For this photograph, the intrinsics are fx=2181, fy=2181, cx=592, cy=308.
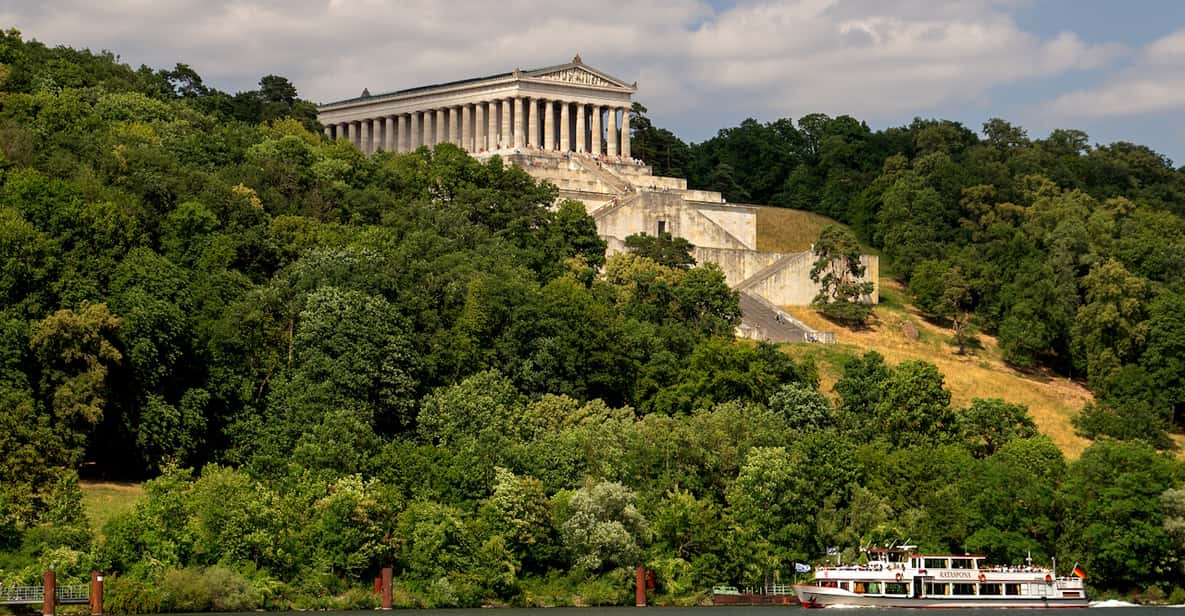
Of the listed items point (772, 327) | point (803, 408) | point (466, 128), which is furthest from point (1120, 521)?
point (466, 128)

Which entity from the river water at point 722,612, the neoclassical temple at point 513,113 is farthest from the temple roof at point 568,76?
the river water at point 722,612

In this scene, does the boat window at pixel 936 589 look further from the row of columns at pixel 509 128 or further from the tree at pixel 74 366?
the row of columns at pixel 509 128

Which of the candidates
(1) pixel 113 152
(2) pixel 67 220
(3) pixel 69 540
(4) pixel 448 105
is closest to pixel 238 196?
(1) pixel 113 152

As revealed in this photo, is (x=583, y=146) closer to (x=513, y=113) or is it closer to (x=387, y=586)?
(x=513, y=113)

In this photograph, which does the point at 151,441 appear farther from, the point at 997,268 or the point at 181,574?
the point at 997,268

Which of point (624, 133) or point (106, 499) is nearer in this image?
point (106, 499)

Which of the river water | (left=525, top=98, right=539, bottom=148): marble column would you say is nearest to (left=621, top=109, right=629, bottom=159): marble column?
(left=525, top=98, right=539, bottom=148): marble column

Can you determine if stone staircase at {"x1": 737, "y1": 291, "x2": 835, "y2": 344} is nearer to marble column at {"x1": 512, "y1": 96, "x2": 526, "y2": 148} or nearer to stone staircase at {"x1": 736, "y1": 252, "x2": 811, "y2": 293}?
stone staircase at {"x1": 736, "y1": 252, "x2": 811, "y2": 293}

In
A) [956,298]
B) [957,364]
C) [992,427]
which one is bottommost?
[992,427]
